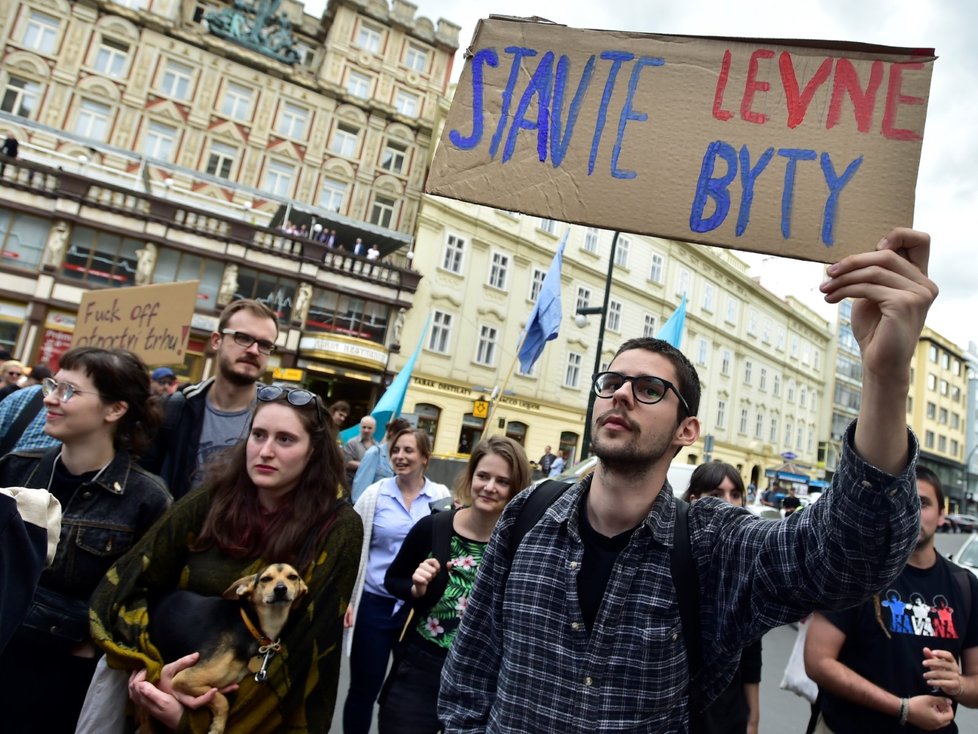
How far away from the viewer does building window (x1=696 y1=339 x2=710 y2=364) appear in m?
32.5

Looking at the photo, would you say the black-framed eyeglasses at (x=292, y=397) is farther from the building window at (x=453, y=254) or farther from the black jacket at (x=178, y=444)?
the building window at (x=453, y=254)

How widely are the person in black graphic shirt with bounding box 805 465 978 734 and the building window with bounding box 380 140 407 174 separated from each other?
26774mm

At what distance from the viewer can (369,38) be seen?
27.0 m

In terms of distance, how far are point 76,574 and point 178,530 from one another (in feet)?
1.47

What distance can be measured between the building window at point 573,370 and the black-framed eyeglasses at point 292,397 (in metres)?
25.0

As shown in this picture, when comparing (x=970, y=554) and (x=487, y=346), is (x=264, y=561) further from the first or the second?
(x=487, y=346)

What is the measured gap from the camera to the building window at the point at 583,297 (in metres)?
27.3

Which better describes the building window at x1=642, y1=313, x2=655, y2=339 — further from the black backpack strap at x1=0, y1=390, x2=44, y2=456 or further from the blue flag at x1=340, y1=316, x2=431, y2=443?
the black backpack strap at x1=0, y1=390, x2=44, y2=456

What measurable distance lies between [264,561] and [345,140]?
87.7 ft

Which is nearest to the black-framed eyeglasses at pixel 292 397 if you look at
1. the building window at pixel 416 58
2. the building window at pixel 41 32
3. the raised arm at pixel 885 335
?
the raised arm at pixel 885 335

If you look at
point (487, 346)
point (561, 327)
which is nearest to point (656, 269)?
point (561, 327)

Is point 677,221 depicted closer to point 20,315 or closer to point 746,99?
point 746,99

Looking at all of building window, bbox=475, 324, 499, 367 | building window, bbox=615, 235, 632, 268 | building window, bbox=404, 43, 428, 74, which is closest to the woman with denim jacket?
building window, bbox=475, 324, 499, 367

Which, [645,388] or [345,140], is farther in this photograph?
[345,140]
